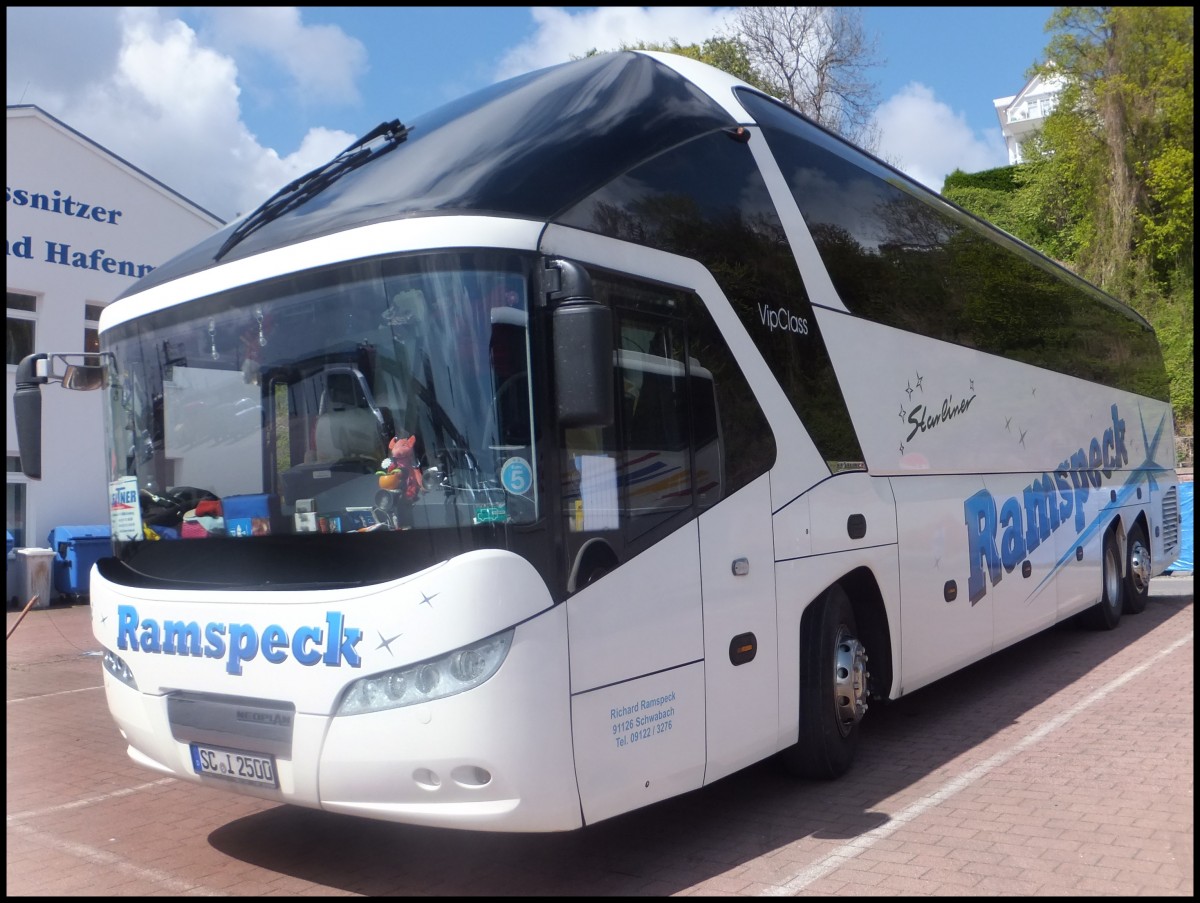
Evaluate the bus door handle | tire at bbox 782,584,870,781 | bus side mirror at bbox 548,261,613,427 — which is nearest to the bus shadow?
tire at bbox 782,584,870,781

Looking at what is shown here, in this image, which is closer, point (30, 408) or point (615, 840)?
point (615, 840)

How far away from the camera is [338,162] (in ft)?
18.3

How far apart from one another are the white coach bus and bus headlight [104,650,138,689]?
0.11 feet

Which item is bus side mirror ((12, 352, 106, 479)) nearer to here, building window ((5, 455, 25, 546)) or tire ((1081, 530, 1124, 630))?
tire ((1081, 530, 1124, 630))

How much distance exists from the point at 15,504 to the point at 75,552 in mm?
1622

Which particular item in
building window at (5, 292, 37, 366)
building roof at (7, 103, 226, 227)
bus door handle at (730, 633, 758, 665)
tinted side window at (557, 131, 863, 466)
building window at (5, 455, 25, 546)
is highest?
building roof at (7, 103, 226, 227)

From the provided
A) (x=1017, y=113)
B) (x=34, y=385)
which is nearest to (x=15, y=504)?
(x=34, y=385)

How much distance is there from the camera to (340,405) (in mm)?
4645

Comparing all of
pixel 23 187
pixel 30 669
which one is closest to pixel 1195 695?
pixel 30 669

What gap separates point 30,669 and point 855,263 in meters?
9.84

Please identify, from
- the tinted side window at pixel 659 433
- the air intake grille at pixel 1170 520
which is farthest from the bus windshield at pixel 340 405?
the air intake grille at pixel 1170 520

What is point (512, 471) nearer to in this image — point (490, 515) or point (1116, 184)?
point (490, 515)

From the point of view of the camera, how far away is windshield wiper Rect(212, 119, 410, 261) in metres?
5.28

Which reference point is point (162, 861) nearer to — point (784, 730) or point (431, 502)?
point (431, 502)
